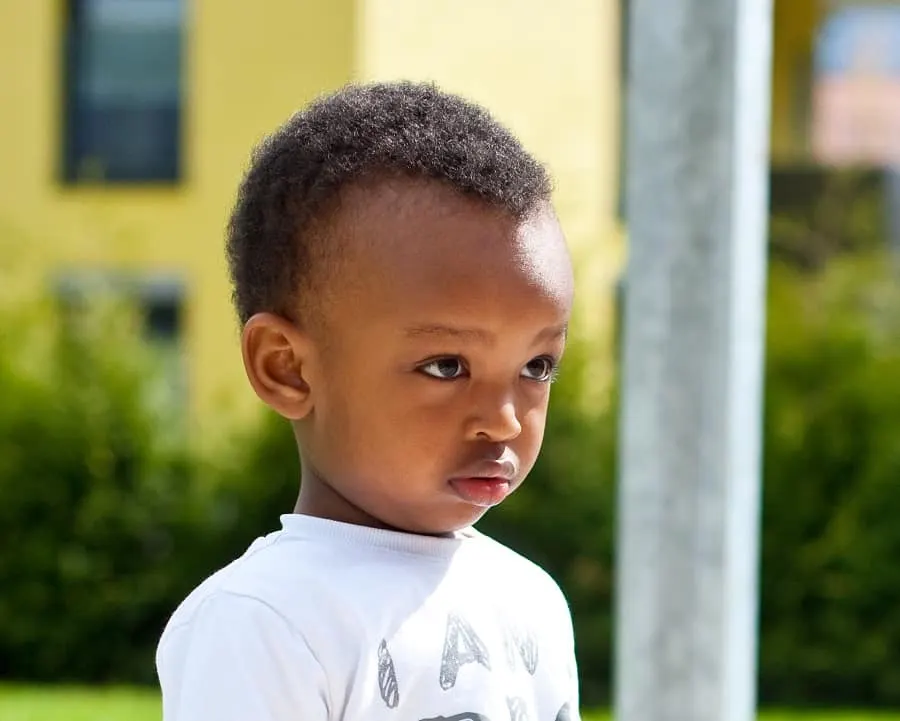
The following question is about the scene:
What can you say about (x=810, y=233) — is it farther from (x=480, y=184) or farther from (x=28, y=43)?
(x=480, y=184)

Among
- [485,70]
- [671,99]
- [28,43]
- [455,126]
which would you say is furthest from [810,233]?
[455,126]

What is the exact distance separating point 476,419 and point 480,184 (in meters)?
0.23

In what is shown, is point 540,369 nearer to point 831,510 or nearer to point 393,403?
point 393,403

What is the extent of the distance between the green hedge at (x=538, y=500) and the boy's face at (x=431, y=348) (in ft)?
23.0

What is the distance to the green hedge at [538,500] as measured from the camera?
872 cm

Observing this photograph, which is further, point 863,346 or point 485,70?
point 485,70

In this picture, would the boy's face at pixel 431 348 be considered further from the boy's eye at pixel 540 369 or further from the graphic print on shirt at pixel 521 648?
the graphic print on shirt at pixel 521 648

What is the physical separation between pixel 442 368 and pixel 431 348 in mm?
29

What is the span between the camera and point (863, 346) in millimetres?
8812

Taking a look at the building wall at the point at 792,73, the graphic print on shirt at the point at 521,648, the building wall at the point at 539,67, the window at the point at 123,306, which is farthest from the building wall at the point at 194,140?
the graphic print on shirt at the point at 521,648

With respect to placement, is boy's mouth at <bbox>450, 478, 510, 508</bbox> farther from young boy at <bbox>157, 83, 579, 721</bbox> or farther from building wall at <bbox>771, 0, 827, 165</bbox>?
building wall at <bbox>771, 0, 827, 165</bbox>

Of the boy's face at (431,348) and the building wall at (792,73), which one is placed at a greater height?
the building wall at (792,73)

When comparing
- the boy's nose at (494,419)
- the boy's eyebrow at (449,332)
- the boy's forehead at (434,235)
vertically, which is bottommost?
the boy's nose at (494,419)

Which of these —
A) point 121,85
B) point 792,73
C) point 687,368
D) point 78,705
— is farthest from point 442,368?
point 792,73
